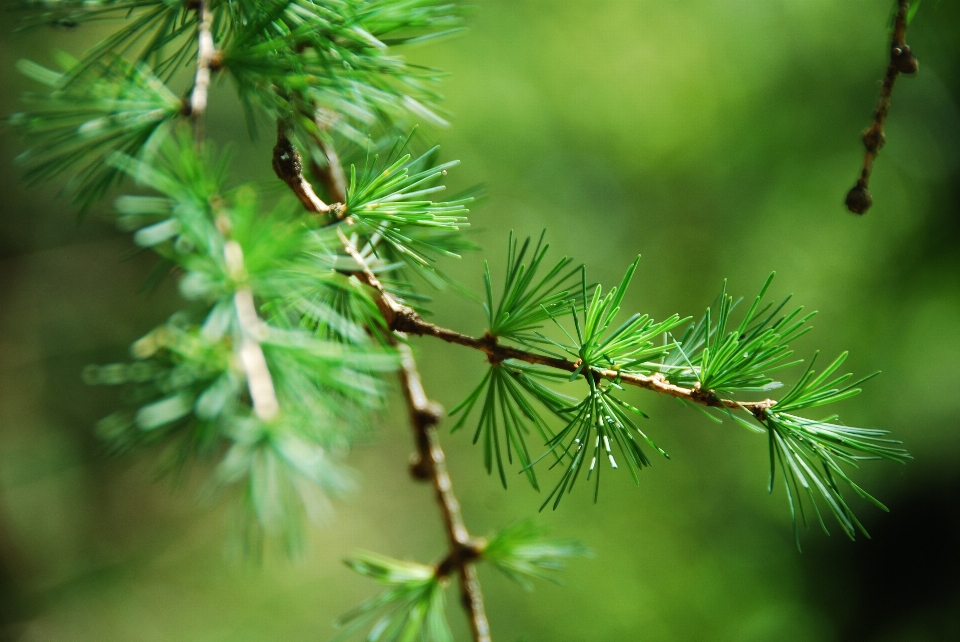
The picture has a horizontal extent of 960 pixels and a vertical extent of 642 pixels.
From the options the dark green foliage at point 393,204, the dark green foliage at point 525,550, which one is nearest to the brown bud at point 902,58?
the dark green foliage at point 393,204

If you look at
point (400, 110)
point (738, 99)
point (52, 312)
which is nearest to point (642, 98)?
point (738, 99)

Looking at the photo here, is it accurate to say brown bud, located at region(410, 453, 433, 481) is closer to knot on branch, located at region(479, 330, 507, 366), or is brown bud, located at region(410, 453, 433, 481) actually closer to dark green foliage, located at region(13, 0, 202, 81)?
knot on branch, located at region(479, 330, 507, 366)

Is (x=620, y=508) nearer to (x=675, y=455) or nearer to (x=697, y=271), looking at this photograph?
(x=675, y=455)

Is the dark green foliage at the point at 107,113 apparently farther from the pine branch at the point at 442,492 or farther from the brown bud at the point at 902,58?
the brown bud at the point at 902,58

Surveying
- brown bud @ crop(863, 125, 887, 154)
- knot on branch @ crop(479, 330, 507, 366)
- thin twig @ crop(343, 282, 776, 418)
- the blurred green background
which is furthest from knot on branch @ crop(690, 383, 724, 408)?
the blurred green background

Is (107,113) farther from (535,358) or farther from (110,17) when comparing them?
(535,358)
